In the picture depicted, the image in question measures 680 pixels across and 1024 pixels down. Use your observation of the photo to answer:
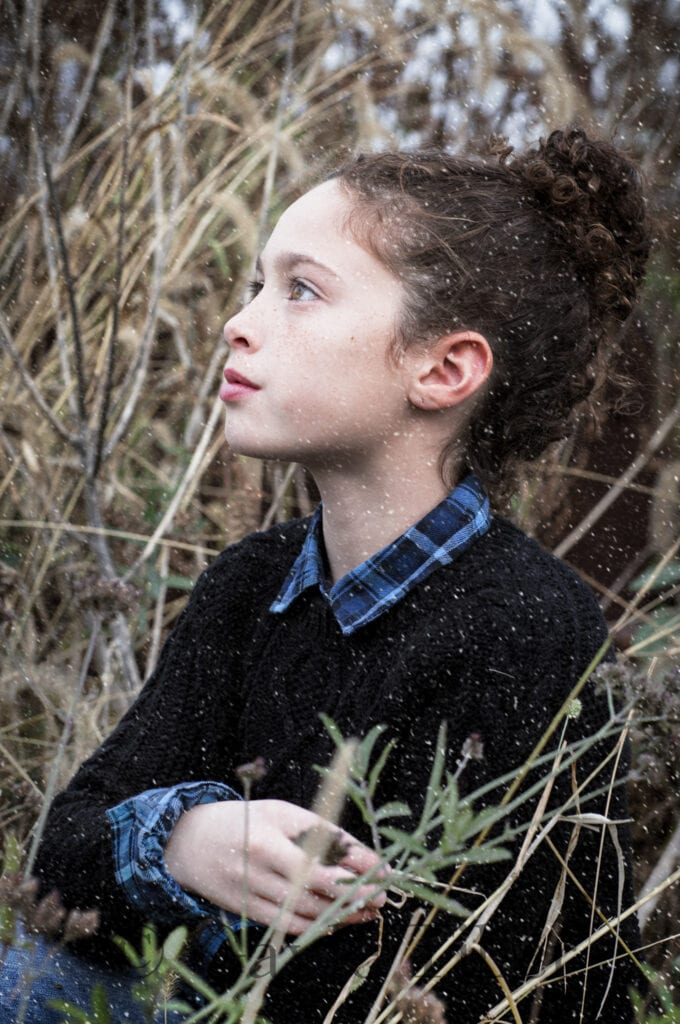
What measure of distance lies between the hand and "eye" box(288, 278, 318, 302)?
56 centimetres

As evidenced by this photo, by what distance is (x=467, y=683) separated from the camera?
1.21 metres

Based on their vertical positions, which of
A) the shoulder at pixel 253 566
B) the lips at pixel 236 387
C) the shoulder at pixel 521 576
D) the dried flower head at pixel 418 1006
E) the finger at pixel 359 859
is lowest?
the dried flower head at pixel 418 1006

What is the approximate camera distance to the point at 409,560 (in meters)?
1.36

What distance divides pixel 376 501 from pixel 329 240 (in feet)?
1.00

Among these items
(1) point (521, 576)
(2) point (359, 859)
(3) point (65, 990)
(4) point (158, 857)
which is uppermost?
(1) point (521, 576)

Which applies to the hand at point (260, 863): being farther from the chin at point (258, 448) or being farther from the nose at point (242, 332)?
the nose at point (242, 332)

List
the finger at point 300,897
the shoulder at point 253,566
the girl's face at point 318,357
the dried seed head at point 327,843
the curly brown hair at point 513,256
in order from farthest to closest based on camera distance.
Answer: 1. the shoulder at point 253,566
2. the curly brown hair at point 513,256
3. the girl's face at point 318,357
4. the finger at point 300,897
5. the dried seed head at point 327,843

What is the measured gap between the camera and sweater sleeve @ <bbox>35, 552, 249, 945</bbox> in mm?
1337

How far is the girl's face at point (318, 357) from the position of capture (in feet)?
4.33

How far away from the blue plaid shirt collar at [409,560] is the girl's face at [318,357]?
0.32 feet

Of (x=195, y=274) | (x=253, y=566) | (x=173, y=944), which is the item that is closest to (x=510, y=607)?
(x=253, y=566)

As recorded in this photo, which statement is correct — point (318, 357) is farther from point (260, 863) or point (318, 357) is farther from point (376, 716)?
point (260, 863)

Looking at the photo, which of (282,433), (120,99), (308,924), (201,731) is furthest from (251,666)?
(120,99)

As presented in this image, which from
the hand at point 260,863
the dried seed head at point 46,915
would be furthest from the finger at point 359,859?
the dried seed head at point 46,915
